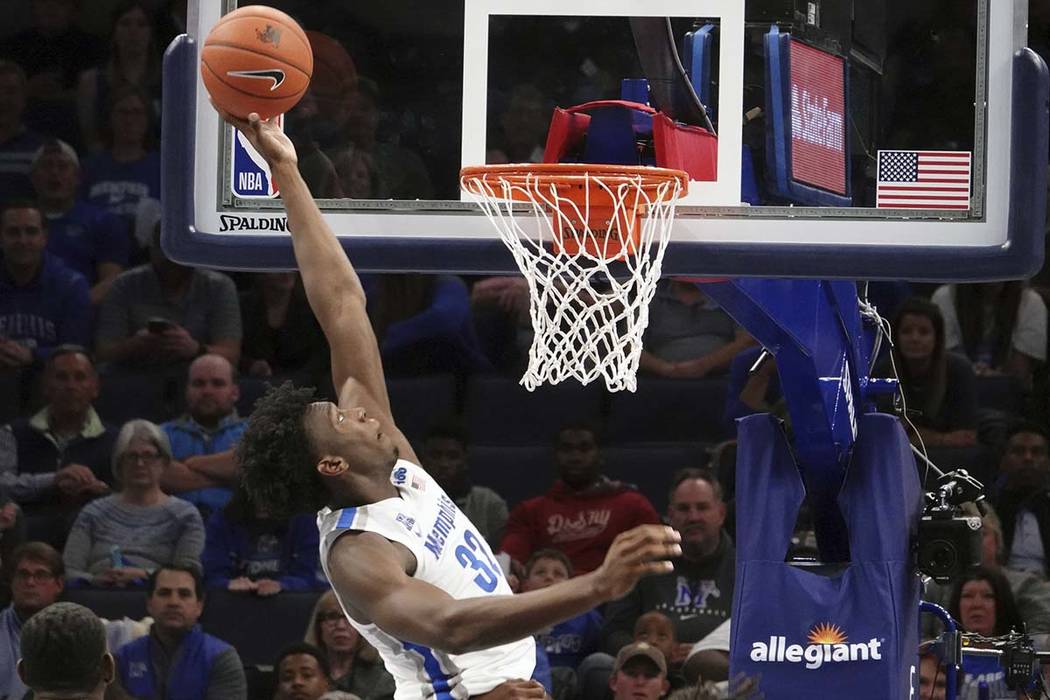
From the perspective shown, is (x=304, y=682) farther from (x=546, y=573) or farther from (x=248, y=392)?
(x=248, y=392)

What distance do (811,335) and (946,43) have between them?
0.83 m

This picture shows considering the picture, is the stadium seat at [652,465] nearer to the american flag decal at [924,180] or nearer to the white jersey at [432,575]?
the american flag decal at [924,180]

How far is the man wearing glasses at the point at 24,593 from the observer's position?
696cm

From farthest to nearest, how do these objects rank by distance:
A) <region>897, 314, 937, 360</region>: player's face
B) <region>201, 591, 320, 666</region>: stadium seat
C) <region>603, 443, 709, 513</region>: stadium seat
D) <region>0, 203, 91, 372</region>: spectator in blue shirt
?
<region>0, 203, 91, 372</region>: spectator in blue shirt → <region>603, 443, 709, 513</region>: stadium seat → <region>897, 314, 937, 360</region>: player's face → <region>201, 591, 320, 666</region>: stadium seat

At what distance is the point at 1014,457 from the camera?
734 cm

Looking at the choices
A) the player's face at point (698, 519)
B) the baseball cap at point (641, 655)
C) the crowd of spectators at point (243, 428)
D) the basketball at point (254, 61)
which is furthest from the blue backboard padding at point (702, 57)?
the player's face at point (698, 519)

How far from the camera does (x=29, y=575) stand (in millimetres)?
7086

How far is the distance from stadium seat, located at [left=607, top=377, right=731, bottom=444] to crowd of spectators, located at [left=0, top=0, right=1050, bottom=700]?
0.02m

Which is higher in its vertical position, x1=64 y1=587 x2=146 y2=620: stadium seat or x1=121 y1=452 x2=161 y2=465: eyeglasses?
x1=121 y1=452 x2=161 y2=465: eyeglasses

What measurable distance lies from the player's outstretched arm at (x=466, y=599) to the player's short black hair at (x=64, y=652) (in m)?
0.57

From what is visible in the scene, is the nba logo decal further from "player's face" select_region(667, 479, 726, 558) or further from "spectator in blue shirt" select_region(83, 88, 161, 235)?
"spectator in blue shirt" select_region(83, 88, 161, 235)

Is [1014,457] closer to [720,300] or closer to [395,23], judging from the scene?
[720,300]

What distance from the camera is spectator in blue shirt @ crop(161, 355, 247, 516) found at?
7621 millimetres

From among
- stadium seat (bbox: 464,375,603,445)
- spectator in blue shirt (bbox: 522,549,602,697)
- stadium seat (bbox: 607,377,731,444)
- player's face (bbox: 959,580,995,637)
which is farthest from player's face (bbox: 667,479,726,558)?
stadium seat (bbox: 464,375,603,445)
